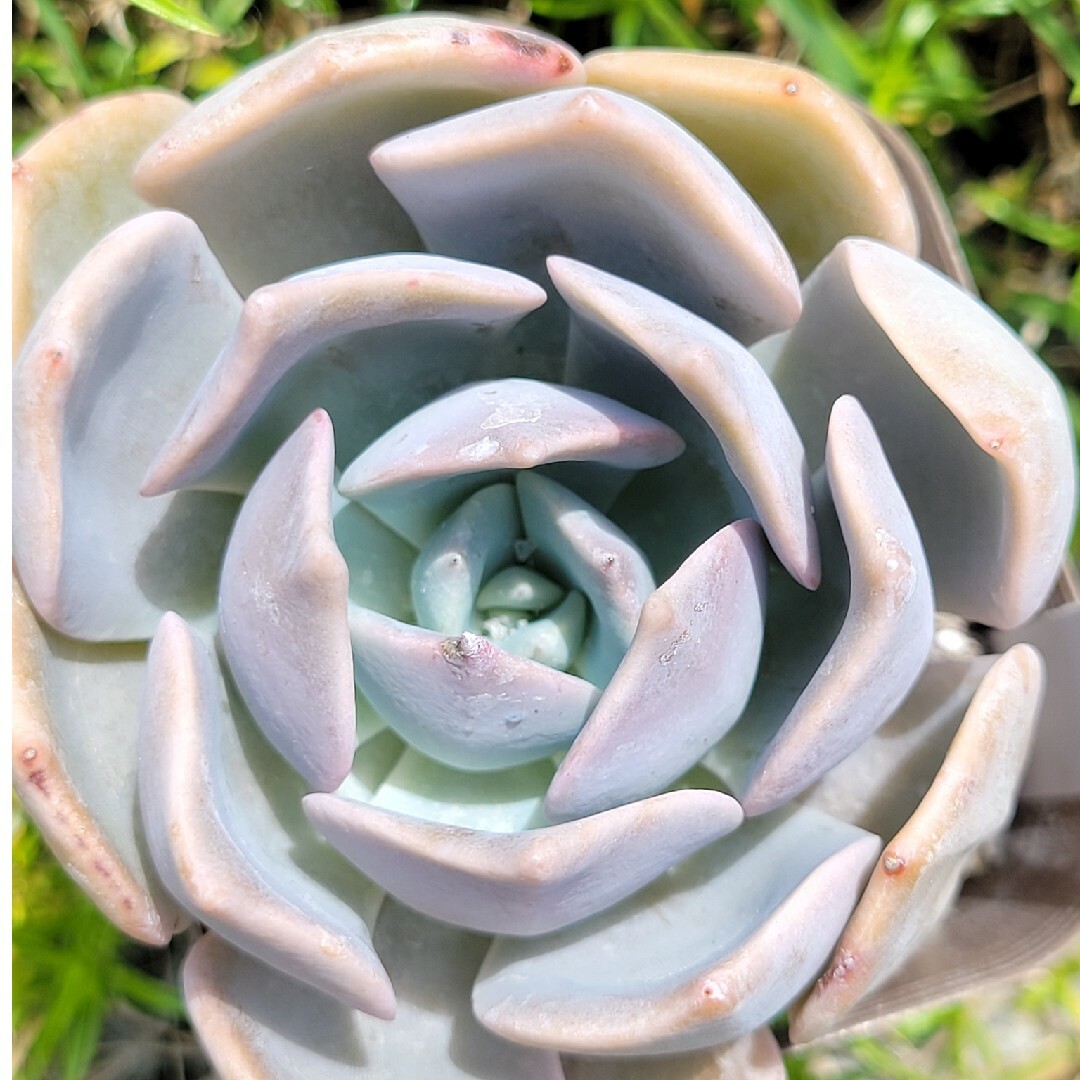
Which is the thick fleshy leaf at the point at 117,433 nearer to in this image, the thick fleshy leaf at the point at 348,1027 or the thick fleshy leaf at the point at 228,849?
the thick fleshy leaf at the point at 228,849

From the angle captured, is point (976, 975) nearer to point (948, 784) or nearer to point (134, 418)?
point (948, 784)

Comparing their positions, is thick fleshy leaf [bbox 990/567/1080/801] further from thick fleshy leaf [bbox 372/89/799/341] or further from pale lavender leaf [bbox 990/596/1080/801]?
thick fleshy leaf [bbox 372/89/799/341]

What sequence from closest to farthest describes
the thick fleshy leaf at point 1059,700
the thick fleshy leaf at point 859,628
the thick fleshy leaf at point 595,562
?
the thick fleshy leaf at point 859,628 < the thick fleshy leaf at point 595,562 < the thick fleshy leaf at point 1059,700

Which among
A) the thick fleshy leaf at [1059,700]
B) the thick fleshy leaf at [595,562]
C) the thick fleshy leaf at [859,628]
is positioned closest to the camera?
the thick fleshy leaf at [859,628]

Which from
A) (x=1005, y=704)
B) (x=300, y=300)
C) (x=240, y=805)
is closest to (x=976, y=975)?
(x=1005, y=704)

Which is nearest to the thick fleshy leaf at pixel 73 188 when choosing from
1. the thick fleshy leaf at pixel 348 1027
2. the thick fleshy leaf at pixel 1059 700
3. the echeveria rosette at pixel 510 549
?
the echeveria rosette at pixel 510 549

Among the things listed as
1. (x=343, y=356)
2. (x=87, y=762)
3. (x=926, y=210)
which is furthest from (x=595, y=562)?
(x=926, y=210)

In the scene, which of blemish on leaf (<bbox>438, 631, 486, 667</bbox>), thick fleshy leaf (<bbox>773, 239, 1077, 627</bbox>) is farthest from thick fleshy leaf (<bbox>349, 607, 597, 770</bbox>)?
thick fleshy leaf (<bbox>773, 239, 1077, 627</bbox>)

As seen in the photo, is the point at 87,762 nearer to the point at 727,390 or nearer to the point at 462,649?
the point at 462,649
